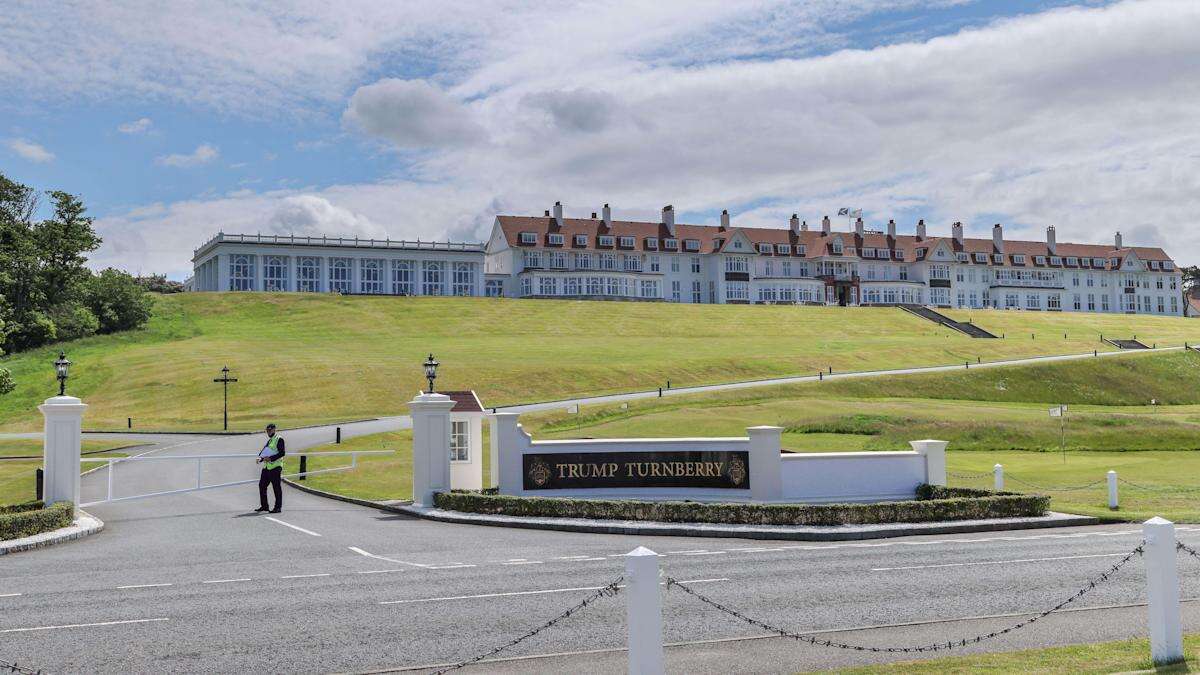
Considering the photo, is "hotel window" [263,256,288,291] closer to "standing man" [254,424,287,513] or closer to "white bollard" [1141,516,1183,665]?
"standing man" [254,424,287,513]

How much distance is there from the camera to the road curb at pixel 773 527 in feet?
64.6

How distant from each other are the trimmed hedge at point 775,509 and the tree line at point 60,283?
71.8 meters

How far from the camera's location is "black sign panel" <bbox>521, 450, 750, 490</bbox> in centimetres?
2414

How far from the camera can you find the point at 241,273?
111 metres

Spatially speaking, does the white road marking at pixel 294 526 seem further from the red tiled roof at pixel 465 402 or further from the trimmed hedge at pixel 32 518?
the red tiled roof at pixel 465 402

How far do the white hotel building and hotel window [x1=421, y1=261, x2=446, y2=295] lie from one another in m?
0.12

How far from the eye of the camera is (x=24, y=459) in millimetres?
37719

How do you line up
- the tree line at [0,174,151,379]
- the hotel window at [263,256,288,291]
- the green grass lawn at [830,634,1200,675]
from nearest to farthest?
the green grass lawn at [830,634,1200,675]
the tree line at [0,174,151,379]
the hotel window at [263,256,288,291]

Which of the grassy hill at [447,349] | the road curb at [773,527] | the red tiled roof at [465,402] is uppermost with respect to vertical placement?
the grassy hill at [447,349]

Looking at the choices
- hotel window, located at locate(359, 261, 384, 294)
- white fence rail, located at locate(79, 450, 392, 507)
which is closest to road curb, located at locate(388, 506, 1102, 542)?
white fence rail, located at locate(79, 450, 392, 507)

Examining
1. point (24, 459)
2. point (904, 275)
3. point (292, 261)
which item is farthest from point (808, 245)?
point (24, 459)

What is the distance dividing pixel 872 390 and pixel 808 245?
260ft

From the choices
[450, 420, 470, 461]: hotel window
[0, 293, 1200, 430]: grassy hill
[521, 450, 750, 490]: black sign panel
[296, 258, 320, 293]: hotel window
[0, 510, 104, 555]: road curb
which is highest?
[296, 258, 320, 293]: hotel window

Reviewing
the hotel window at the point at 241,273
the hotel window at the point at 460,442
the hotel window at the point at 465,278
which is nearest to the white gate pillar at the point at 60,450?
the hotel window at the point at 460,442
